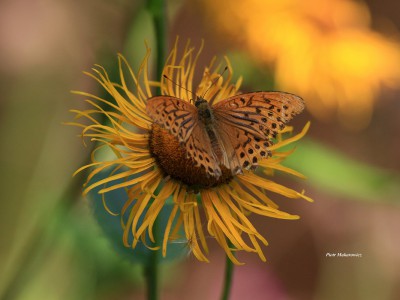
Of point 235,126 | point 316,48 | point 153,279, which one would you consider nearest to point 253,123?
point 235,126

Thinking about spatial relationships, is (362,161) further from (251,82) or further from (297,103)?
(297,103)

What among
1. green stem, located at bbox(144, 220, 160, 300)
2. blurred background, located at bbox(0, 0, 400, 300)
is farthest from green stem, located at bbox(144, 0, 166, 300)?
blurred background, located at bbox(0, 0, 400, 300)

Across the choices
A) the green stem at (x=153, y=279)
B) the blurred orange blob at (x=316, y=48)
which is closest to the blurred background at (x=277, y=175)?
the blurred orange blob at (x=316, y=48)

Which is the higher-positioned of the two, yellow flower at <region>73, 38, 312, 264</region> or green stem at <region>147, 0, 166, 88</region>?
green stem at <region>147, 0, 166, 88</region>

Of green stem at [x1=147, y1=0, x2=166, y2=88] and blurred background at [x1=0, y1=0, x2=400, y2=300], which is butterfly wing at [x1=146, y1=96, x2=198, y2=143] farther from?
blurred background at [x1=0, y1=0, x2=400, y2=300]

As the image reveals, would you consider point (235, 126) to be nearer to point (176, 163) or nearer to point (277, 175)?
point (176, 163)
